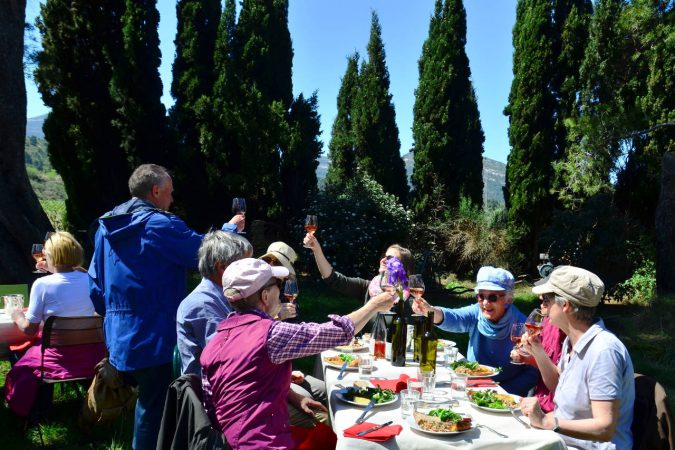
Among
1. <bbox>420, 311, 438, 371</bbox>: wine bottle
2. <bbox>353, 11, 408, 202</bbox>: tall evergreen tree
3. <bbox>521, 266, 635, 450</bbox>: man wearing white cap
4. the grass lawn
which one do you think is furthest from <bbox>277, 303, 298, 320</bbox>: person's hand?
<bbox>353, 11, 408, 202</bbox>: tall evergreen tree

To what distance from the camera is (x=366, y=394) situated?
2.60 meters

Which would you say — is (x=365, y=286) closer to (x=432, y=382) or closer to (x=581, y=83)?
(x=432, y=382)

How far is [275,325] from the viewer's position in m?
2.29

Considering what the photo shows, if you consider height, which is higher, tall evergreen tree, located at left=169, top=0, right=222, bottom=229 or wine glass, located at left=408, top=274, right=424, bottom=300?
tall evergreen tree, located at left=169, top=0, right=222, bottom=229

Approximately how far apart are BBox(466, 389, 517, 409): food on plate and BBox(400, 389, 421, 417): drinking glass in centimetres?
28

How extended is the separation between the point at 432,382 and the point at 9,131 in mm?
7407

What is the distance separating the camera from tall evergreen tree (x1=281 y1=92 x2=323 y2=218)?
38.8ft

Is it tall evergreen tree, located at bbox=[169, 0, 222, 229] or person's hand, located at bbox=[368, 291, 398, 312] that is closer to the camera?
person's hand, located at bbox=[368, 291, 398, 312]

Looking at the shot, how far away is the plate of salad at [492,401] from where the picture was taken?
2439 mm

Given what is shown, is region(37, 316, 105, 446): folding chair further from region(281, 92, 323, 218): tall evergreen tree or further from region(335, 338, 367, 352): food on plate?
region(281, 92, 323, 218): tall evergreen tree

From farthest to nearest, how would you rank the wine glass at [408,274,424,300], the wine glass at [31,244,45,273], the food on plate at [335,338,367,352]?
the wine glass at [31,244,45,273]
the food on plate at [335,338,367,352]
the wine glass at [408,274,424,300]

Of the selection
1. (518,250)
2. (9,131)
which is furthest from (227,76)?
(518,250)

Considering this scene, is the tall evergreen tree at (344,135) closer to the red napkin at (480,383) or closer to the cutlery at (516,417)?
the red napkin at (480,383)

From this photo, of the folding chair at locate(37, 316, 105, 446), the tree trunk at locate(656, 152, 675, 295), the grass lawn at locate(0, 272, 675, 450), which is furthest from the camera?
the tree trunk at locate(656, 152, 675, 295)
